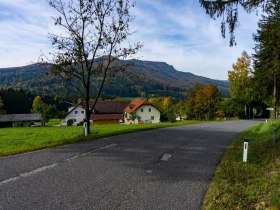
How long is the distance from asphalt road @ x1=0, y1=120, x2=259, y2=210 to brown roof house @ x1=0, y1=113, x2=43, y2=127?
284 ft

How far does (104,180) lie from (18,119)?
95.7 metres

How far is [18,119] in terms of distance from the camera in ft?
315

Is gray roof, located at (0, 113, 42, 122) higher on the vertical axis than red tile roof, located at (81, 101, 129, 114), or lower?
lower

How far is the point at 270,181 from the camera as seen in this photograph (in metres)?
7.53

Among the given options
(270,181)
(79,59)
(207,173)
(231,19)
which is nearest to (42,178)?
(207,173)

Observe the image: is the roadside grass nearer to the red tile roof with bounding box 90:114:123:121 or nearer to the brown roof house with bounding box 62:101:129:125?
the red tile roof with bounding box 90:114:123:121

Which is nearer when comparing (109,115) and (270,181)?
(270,181)

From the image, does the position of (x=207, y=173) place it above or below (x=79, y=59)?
below

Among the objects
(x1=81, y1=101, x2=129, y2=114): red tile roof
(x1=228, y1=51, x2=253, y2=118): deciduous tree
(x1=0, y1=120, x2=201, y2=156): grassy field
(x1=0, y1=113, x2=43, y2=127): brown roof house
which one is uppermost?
(x1=228, y1=51, x2=253, y2=118): deciduous tree

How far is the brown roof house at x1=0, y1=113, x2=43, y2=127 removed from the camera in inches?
3686

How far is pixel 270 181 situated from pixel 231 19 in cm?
603

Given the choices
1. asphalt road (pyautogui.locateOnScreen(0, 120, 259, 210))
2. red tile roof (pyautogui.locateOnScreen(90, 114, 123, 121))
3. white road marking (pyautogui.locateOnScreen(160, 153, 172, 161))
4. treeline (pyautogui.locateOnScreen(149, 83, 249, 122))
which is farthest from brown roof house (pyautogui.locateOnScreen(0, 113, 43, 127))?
asphalt road (pyautogui.locateOnScreen(0, 120, 259, 210))

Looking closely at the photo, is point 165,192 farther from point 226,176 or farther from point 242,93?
point 242,93

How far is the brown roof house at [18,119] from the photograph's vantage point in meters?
93.6
